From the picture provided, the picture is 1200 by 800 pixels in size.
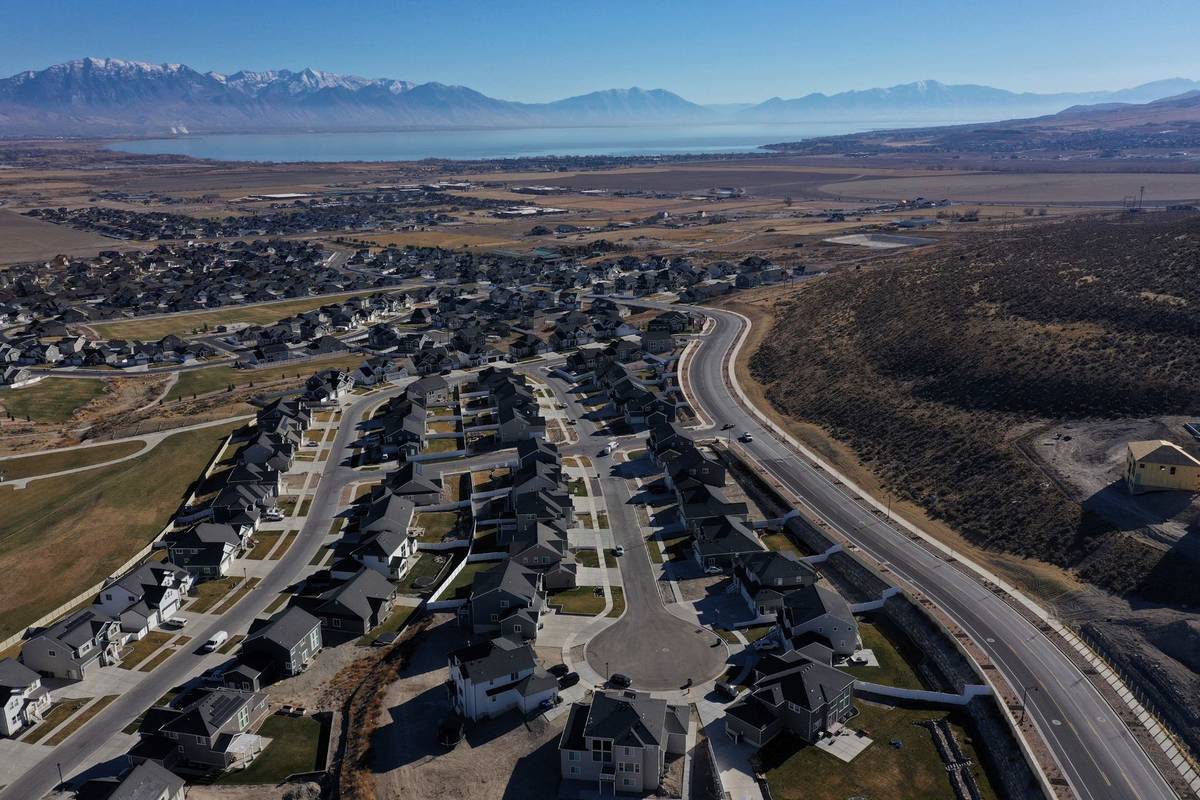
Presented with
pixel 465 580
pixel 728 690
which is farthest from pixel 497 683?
pixel 465 580

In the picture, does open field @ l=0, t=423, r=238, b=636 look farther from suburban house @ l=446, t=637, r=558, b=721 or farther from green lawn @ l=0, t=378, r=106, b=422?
suburban house @ l=446, t=637, r=558, b=721

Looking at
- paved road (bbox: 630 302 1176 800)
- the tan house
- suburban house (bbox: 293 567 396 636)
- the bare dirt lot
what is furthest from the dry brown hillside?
suburban house (bbox: 293 567 396 636)

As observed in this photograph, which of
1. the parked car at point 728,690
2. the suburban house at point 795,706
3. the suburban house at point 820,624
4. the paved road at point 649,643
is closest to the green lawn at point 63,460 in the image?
the paved road at point 649,643

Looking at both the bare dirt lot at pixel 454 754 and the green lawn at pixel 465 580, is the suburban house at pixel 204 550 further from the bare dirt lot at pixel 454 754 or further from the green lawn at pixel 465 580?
the bare dirt lot at pixel 454 754

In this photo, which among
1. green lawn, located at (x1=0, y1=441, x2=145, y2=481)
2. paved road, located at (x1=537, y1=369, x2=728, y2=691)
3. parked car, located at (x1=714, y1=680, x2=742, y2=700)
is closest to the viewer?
parked car, located at (x1=714, y1=680, x2=742, y2=700)

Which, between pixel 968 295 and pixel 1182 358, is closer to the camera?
pixel 1182 358

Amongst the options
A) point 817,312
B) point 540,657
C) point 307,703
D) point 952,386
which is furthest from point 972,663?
point 817,312

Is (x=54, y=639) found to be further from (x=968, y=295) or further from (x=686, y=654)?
(x=968, y=295)
